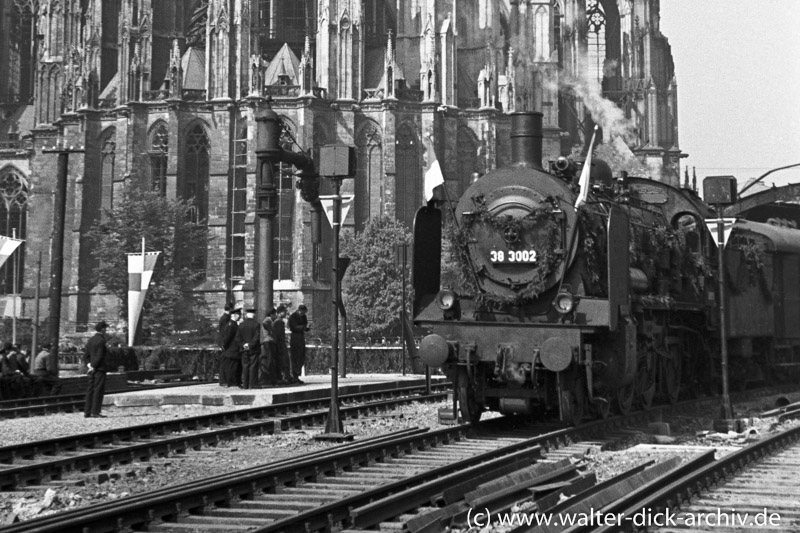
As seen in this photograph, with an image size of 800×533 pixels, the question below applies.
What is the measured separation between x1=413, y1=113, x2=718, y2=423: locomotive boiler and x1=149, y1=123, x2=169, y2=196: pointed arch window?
5249cm

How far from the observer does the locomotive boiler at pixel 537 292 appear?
45.3 feet

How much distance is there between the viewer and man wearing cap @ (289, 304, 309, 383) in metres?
23.8

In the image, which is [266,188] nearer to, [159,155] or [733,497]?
[733,497]

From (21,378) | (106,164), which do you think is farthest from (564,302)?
(106,164)

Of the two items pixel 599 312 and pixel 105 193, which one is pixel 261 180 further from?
pixel 105 193

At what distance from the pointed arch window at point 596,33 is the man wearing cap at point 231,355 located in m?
67.0

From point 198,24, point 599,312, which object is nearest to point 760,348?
point 599,312

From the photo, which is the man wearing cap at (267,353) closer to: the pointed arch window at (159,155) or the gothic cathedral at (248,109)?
the gothic cathedral at (248,109)

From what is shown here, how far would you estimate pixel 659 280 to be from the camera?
16.5 m

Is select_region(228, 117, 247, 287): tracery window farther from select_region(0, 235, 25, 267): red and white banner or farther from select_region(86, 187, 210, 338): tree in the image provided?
select_region(0, 235, 25, 267): red and white banner

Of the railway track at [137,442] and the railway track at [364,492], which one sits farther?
the railway track at [137,442]

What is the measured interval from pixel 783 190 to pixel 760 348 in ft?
27.5

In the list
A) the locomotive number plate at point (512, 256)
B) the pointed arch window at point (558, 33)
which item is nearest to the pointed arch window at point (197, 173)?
the pointed arch window at point (558, 33)

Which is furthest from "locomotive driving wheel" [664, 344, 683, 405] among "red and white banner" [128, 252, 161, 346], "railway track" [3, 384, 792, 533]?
"red and white banner" [128, 252, 161, 346]
